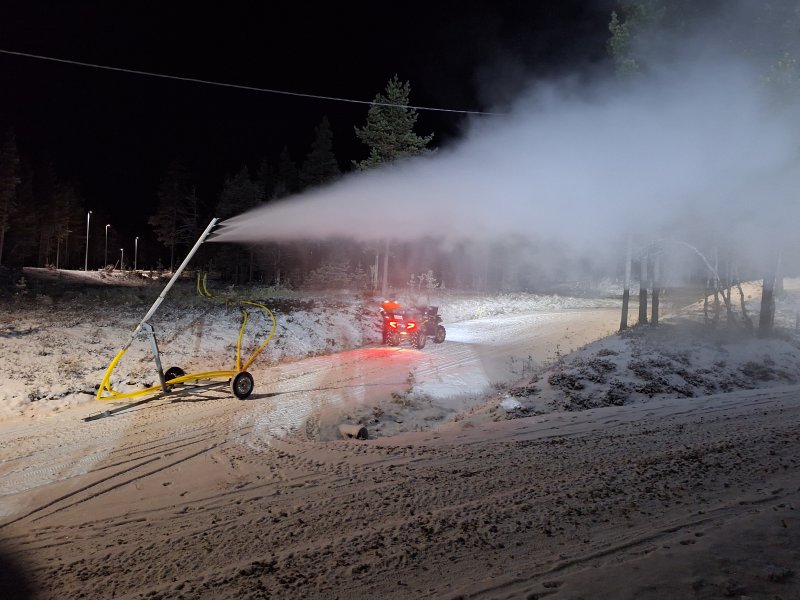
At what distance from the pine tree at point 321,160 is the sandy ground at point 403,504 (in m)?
36.8

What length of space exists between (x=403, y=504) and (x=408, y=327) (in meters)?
12.9

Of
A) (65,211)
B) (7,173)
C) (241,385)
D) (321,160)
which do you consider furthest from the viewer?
(65,211)

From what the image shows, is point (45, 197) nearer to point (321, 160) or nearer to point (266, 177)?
point (266, 177)

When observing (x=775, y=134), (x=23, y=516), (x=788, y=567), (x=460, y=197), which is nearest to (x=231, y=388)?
(x=23, y=516)

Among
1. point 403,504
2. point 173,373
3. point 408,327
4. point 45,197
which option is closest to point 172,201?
point 45,197

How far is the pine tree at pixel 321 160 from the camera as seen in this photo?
143 ft

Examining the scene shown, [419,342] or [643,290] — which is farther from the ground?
[643,290]

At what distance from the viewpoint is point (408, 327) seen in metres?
17.7

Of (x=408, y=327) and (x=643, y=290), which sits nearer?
(x=408, y=327)

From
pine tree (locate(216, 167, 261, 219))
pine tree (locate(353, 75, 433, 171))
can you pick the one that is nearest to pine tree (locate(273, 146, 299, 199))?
pine tree (locate(216, 167, 261, 219))

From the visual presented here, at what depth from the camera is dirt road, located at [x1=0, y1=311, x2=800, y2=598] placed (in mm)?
3438

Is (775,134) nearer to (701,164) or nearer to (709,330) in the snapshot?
(701,164)

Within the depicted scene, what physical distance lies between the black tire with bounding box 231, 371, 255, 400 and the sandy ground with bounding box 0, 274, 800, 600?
0.59 meters

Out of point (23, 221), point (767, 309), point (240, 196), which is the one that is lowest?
point (767, 309)
